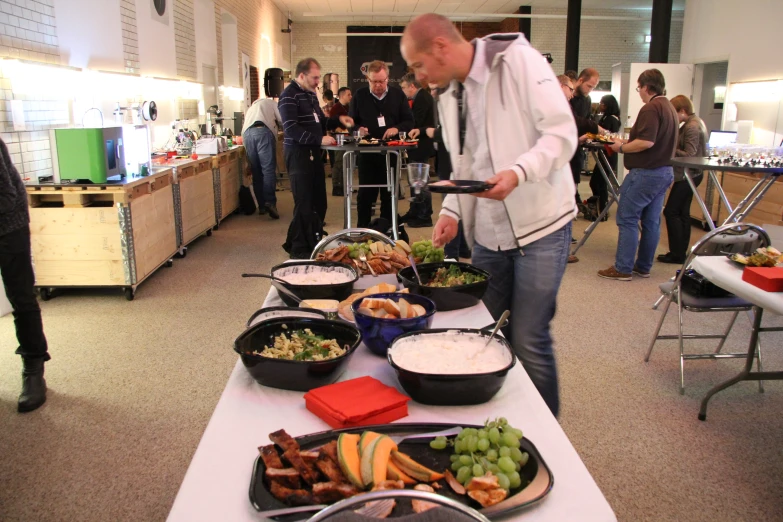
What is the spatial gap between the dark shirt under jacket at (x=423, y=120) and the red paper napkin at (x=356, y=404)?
18.0 feet

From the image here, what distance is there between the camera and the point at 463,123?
2027 mm

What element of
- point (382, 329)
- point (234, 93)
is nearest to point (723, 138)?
point (234, 93)

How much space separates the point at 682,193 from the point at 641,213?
84cm

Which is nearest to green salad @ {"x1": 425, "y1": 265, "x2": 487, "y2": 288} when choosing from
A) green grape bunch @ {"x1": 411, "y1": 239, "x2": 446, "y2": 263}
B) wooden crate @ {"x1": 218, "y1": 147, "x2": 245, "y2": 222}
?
green grape bunch @ {"x1": 411, "y1": 239, "x2": 446, "y2": 263}

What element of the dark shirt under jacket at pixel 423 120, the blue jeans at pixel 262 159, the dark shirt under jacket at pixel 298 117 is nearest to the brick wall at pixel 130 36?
the dark shirt under jacket at pixel 298 117

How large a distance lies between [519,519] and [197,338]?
3.31 metres

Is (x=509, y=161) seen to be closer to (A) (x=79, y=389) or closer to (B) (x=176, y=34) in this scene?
(A) (x=79, y=389)

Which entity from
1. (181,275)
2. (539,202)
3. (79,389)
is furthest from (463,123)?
(181,275)

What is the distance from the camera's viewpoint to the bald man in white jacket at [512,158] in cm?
183

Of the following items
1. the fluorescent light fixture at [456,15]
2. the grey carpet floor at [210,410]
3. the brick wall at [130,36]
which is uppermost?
the fluorescent light fixture at [456,15]

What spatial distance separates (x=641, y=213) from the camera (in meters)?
5.30

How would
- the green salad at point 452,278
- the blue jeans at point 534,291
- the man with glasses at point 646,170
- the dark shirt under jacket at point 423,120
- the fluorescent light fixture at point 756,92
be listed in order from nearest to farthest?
1. the blue jeans at point 534,291
2. the green salad at point 452,278
3. the man with glasses at point 646,170
4. the dark shirt under jacket at point 423,120
5. the fluorescent light fixture at point 756,92

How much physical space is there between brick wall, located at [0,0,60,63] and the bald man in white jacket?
11.6 ft

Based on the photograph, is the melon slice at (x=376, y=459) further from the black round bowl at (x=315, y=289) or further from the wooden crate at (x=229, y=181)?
the wooden crate at (x=229, y=181)
